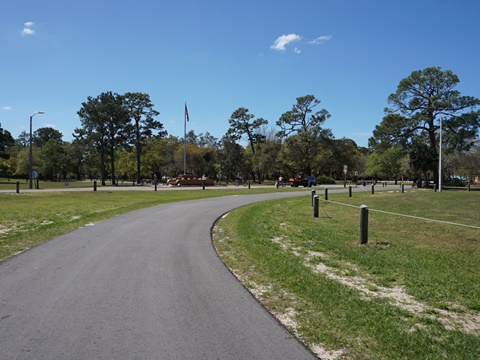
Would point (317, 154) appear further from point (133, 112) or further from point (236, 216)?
point (236, 216)

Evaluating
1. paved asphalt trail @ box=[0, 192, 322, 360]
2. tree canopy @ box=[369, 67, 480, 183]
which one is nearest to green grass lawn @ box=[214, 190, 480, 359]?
paved asphalt trail @ box=[0, 192, 322, 360]

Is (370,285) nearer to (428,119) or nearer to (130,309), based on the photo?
(130,309)

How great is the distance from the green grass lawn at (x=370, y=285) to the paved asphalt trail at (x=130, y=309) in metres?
0.47

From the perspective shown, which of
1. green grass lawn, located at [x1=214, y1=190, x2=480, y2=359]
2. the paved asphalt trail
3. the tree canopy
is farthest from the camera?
the tree canopy

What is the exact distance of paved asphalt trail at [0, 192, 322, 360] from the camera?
3476 millimetres

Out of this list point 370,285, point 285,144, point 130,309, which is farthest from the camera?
point 285,144

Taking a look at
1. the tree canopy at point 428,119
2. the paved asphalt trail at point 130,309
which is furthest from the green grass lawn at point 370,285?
the tree canopy at point 428,119

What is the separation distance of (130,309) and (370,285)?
368 centimetres

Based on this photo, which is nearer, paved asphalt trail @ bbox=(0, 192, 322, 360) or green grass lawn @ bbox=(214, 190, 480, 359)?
paved asphalt trail @ bbox=(0, 192, 322, 360)

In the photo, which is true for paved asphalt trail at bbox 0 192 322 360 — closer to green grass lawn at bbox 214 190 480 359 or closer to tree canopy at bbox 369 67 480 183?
green grass lawn at bbox 214 190 480 359

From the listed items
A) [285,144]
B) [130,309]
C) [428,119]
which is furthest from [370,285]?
[285,144]

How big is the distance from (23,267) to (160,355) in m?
4.50

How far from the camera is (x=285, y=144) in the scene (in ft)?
225

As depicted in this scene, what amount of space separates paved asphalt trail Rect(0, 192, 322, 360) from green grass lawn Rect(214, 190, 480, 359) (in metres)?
0.47
